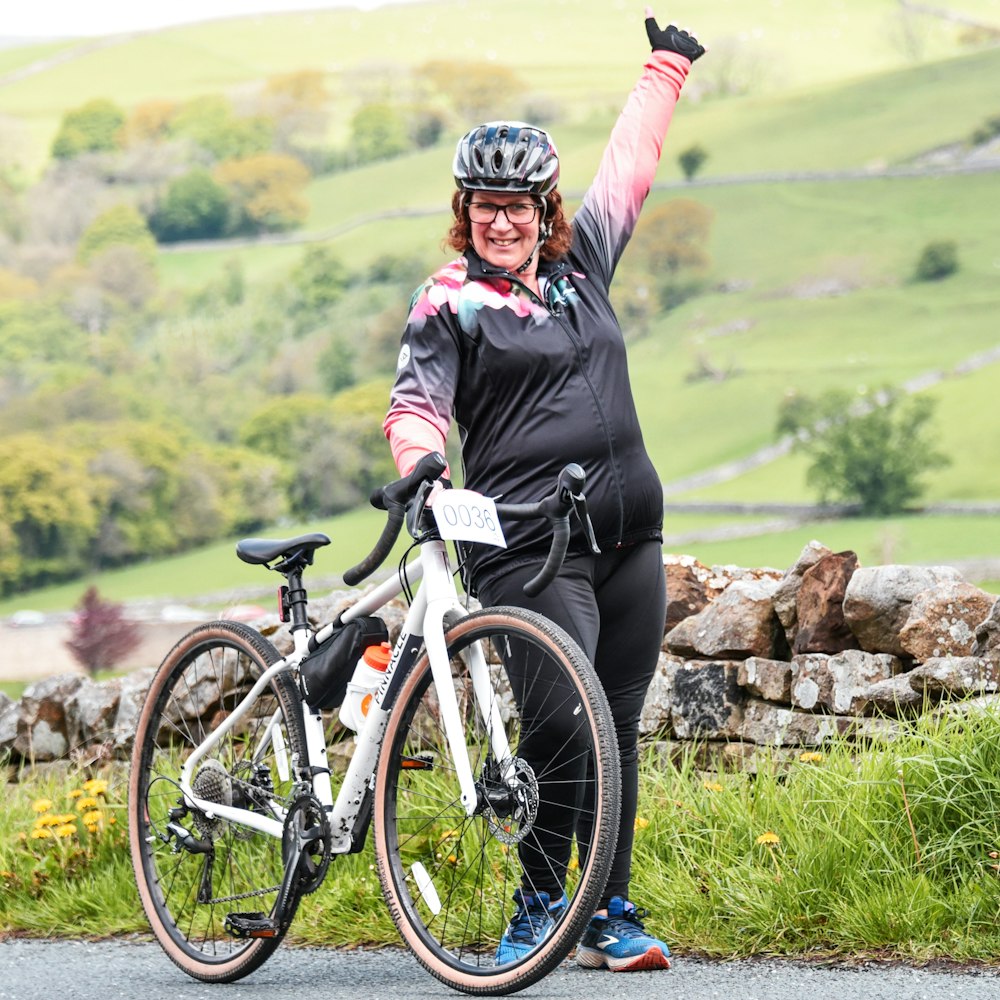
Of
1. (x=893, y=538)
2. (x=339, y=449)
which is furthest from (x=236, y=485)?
(x=893, y=538)

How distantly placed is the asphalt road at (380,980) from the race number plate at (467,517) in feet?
3.39

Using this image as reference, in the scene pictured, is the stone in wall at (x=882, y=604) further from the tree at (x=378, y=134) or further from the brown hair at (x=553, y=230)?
the tree at (x=378, y=134)

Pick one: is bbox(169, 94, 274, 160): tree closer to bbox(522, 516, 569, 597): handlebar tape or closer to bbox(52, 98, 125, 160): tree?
bbox(52, 98, 125, 160): tree

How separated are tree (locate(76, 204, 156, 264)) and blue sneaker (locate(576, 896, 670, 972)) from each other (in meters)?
126

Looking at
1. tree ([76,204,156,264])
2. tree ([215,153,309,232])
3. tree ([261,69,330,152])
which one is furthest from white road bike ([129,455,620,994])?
tree ([261,69,330,152])

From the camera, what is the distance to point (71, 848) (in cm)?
540

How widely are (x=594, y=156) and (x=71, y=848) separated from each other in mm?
117198

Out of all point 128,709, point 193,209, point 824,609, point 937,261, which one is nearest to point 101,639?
point 937,261

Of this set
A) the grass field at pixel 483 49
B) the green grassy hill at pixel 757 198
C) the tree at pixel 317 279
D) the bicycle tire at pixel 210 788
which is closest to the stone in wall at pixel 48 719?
the bicycle tire at pixel 210 788

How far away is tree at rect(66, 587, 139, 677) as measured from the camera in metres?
78.6

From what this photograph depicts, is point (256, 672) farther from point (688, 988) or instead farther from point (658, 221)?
point (658, 221)

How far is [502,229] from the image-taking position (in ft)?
13.1

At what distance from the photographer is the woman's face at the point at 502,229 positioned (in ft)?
13.1

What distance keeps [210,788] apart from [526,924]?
42.2 inches
